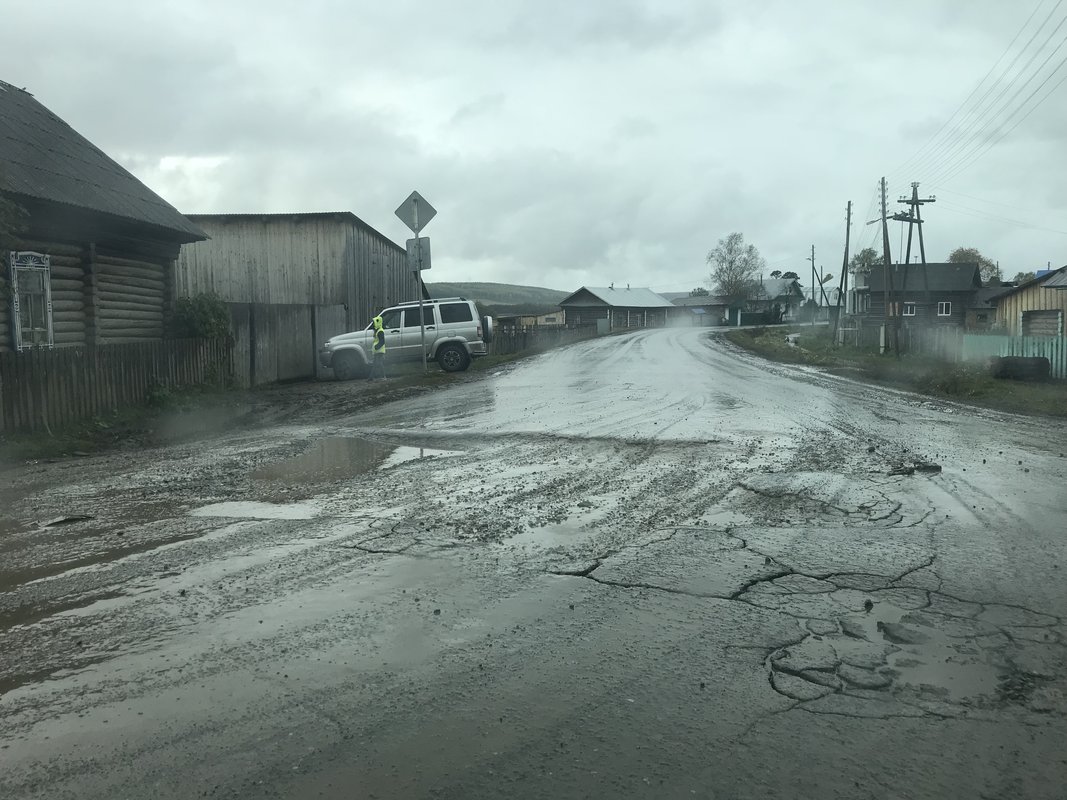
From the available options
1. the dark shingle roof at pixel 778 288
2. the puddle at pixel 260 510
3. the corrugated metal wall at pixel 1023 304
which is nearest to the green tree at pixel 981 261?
the dark shingle roof at pixel 778 288

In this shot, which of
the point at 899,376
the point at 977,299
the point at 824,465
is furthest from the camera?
the point at 977,299

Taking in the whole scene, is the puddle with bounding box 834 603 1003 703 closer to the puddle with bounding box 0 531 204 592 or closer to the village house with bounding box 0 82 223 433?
the puddle with bounding box 0 531 204 592

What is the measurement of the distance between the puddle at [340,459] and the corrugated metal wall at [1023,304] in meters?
32.2

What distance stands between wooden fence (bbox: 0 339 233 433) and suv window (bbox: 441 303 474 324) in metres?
7.85

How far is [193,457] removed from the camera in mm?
9375

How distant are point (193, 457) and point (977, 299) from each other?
2970 inches

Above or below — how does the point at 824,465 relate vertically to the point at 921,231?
below

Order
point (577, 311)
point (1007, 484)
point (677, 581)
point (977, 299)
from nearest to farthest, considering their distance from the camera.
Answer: point (677, 581) → point (1007, 484) → point (977, 299) → point (577, 311)

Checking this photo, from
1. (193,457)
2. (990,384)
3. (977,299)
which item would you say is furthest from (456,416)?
(977,299)

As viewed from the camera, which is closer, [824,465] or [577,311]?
[824,465]

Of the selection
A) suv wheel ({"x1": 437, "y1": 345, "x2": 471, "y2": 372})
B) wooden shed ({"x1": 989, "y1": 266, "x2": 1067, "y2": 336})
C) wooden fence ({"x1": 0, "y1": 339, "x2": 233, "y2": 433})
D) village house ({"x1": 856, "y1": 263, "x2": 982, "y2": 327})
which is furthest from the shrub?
village house ({"x1": 856, "y1": 263, "x2": 982, "y2": 327})

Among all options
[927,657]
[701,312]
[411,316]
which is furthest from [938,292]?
[927,657]

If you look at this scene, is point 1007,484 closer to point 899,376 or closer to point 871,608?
point 871,608

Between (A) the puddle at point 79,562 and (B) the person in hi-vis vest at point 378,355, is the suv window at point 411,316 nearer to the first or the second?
(B) the person in hi-vis vest at point 378,355
